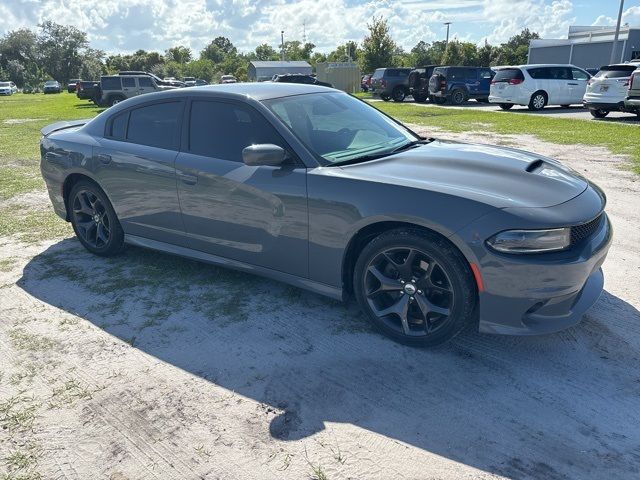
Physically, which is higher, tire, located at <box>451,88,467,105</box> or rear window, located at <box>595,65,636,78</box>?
rear window, located at <box>595,65,636,78</box>

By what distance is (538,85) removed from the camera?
18562mm

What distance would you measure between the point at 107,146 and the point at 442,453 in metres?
3.72

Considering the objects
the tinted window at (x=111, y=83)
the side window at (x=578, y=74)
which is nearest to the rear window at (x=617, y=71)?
the side window at (x=578, y=74)

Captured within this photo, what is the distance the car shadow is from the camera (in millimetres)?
2430

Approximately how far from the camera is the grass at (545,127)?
34.8ft

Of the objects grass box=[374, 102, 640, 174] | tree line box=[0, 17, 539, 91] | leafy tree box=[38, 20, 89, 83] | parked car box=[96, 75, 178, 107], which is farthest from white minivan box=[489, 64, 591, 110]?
leafy tree box=[38, 20, 89, 83]

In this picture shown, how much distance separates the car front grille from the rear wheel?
17.6 m

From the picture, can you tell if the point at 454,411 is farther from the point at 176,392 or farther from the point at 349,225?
the point at 176,392

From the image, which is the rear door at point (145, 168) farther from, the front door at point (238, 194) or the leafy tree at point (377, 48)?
the leafy tree at point (377, 48)

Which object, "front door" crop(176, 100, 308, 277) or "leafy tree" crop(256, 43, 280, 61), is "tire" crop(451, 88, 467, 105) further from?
"leafy tree" crop(256, 43, 280, 61)

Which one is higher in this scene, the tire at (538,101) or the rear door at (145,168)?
the rear door at (145,168)

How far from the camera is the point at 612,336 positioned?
10.7 feet

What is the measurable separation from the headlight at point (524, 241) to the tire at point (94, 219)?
11.2ft

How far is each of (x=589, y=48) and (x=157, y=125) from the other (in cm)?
5561
